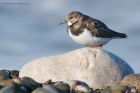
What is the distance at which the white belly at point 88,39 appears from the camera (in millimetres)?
11461

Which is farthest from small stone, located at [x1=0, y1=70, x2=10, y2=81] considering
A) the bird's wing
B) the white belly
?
the bird's wing

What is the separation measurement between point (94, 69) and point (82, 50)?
48cm

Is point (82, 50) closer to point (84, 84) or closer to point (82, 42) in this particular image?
point (82, 42)

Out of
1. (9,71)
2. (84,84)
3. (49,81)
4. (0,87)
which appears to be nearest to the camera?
(0,87)

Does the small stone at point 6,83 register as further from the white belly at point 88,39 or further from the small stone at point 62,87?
the white belly at point 88,39

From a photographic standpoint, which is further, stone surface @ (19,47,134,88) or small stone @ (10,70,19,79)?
small stone @ (10,70,19,79)

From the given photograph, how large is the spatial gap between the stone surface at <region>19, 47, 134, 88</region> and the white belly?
191 mm

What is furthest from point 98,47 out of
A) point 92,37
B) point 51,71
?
point 51,71

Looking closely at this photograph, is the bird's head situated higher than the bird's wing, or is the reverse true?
the bird's head

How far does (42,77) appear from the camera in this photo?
36.7ft

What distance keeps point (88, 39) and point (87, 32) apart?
0.80 feet

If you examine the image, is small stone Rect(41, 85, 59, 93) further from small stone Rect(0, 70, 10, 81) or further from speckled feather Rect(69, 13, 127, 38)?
speckled feather Rect(69, 13, 127, 38)

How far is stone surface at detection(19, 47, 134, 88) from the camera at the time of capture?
35.9 feet

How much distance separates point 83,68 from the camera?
36.2 ft
